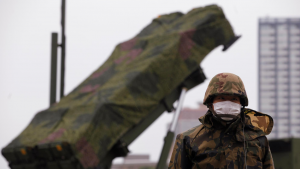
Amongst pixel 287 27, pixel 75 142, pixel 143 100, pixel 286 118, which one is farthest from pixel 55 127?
pixel 287 27

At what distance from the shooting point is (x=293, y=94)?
110 meters

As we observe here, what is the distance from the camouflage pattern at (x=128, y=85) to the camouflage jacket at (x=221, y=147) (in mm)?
3966

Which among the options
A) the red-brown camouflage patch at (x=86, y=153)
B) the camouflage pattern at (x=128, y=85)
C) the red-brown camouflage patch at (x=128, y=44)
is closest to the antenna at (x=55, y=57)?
the camouflage pattern at (x=128, y=85)

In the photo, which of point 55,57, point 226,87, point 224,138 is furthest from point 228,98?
point 55,57

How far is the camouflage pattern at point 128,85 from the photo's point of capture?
22.9ft

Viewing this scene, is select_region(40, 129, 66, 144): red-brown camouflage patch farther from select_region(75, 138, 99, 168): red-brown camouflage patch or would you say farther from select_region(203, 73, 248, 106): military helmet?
select_region(203, 73, 248, 106): military helmet

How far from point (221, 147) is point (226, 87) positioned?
331mm

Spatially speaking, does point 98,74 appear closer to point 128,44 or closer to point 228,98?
point 128,44

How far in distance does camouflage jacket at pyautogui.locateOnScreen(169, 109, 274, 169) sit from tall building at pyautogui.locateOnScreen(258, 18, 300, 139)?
107 m

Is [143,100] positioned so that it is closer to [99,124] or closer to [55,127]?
[99,124]

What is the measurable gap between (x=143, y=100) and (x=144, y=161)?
82192 mm

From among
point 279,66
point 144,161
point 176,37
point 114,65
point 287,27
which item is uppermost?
point 176,37

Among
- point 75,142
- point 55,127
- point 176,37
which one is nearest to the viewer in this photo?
point 75,142

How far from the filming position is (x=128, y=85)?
741 cm
